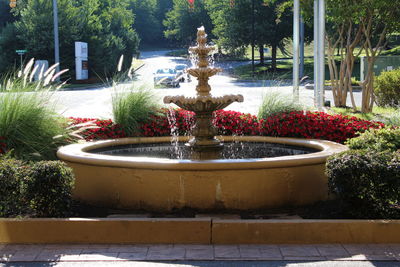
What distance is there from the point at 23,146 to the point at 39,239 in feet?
10.4

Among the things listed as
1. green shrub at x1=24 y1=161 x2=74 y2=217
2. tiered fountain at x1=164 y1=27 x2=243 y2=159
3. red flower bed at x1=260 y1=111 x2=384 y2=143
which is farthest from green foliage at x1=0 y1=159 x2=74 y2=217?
red flower bed at x1=260 y1=111 x2=384 y2=143

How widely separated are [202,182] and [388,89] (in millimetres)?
16055

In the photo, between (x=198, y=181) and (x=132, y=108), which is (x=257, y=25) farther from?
(x=198, y=181)

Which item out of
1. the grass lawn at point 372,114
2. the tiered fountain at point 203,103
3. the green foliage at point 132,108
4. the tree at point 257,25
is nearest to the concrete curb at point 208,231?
the tiered fountain at point 203,103

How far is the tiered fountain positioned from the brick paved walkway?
3162 mm

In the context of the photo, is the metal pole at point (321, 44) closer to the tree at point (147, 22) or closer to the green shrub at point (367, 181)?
the green shrub at point (367, 181)

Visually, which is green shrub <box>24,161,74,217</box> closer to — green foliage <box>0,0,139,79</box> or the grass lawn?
the grass lawn

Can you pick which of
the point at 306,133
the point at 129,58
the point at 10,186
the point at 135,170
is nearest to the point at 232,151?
the point at 306,133

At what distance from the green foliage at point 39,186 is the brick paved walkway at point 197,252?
2.07 ft

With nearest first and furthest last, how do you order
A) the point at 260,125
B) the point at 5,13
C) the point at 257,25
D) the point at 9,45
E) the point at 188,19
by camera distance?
the point at 260,125
the point at 9,45
the point at 257,25
the point at 5,13
the point at 188,19

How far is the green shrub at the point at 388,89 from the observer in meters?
21.0

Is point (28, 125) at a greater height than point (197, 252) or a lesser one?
greater

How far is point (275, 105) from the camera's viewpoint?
36.9ft

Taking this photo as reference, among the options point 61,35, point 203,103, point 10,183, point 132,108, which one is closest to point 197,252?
point 10,183
